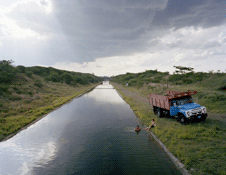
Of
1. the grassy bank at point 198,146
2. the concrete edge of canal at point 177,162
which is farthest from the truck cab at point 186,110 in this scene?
the concrete edge of canal at point 177,162

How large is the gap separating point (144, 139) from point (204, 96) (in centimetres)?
1518

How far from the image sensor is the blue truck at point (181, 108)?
37.6ft

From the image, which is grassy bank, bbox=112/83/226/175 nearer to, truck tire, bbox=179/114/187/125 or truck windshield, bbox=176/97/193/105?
truck tire, bbox=179/114/187/125

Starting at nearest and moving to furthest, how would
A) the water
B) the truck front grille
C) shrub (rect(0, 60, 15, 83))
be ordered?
the water < the truck front grille < shrub (rect(0, 60, 15, 83))

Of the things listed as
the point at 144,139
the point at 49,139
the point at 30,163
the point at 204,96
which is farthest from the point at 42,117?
the point at 204,96

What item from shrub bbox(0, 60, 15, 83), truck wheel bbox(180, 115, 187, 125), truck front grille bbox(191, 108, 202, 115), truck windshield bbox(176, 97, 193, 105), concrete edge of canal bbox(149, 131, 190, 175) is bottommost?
concrete edge of canal bbox(149, 131, 190, 175)

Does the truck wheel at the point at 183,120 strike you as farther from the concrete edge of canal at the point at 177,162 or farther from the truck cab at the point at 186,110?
the concrete edge of canal at the point at 177,162

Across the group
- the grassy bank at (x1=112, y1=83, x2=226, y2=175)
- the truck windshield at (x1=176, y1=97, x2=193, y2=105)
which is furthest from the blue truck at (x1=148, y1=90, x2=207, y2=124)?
the grassy bank at (x1=112, y1=83, x2=226, y2=175)

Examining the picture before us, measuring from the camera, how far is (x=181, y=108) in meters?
12.2

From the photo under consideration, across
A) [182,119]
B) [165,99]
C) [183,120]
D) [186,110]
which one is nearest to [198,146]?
[186,110]

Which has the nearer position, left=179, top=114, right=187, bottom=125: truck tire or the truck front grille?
the truck front grille

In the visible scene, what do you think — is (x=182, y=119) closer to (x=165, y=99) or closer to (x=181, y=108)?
(x=181, y=108)

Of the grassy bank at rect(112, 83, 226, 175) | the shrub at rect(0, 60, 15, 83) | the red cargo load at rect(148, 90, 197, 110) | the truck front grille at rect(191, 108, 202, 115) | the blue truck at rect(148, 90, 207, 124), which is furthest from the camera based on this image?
the shrub at rect(0, 60, 15, 83)

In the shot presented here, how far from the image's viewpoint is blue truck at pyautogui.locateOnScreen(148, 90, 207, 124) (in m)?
11.5
